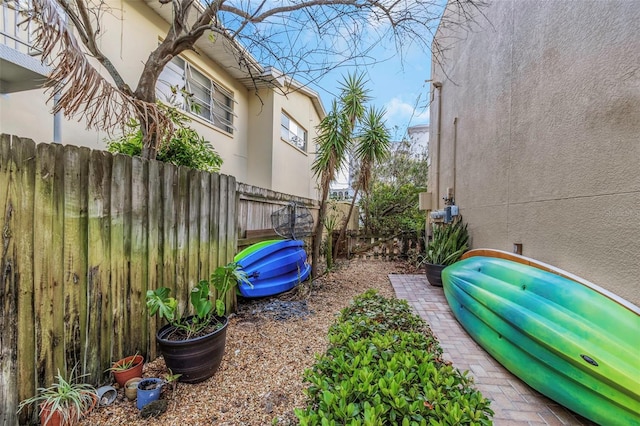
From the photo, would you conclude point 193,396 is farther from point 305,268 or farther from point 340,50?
point 340,50

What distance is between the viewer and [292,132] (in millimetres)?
10016

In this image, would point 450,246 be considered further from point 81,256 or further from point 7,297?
point 7,297

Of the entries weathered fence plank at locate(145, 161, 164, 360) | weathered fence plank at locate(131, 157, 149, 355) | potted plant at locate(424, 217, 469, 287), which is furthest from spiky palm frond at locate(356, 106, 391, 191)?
weathered fence plank at locate(131, 157, 149, 355)

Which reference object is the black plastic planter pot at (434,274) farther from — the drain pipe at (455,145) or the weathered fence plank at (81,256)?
the weathered fence plank at (81,256)

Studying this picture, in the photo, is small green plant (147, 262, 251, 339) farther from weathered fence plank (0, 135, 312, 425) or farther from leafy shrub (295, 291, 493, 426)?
leafy shrub (295, 291, 493, 426)

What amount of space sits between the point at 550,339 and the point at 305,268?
3.55 m

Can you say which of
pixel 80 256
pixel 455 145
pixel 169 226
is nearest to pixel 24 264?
pixel 80 256

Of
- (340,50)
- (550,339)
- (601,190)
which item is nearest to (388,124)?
(340,50)

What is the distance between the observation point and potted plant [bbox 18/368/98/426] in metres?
1.60

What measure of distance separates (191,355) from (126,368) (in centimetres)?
51

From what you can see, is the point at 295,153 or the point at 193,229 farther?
the point at 295,153

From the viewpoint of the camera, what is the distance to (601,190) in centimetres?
235

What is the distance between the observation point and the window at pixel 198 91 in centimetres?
554

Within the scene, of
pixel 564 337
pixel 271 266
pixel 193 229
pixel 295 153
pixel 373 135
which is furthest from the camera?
→ pixel 295 153
